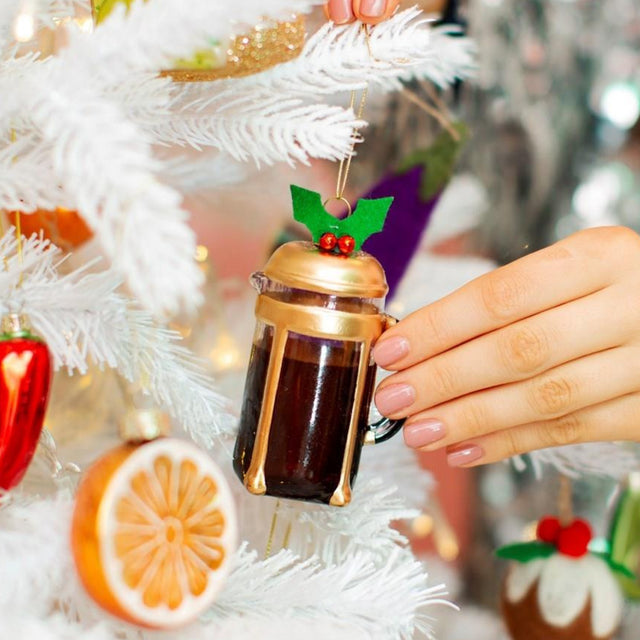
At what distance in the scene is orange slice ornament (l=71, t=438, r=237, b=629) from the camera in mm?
346

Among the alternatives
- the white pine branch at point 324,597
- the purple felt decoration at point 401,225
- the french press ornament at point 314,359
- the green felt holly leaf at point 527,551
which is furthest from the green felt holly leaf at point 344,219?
the green felt holly leaf at point 527,551

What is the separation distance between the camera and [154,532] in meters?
0.36

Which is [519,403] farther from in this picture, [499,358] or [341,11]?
[341,11]

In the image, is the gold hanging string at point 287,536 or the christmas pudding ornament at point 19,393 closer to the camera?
the christmas pudding ornament at point 19,393

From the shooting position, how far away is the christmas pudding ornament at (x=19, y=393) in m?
0.37

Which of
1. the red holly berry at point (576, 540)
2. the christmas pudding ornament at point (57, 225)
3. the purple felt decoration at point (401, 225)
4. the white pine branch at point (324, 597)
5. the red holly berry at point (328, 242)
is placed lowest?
the white pine branch at point (324, 597)

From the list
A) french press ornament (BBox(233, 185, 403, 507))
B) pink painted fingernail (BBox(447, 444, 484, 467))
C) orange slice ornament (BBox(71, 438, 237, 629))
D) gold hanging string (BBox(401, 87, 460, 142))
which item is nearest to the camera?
orange slice ornament (BBox(71, 438, 237, 629))

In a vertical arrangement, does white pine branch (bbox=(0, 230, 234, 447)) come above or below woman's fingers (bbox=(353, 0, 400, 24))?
below

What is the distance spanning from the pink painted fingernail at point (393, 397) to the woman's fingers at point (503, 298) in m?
0.01

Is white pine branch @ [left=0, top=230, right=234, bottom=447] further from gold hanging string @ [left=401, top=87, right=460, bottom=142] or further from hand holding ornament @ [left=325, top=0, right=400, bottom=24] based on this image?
gold hanging string @ [left=401, top=87, right=460, bottom=142]

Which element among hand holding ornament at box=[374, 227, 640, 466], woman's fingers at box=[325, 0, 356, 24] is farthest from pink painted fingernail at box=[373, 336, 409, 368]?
woman's fingers at box=[325, 0, 356, 24]

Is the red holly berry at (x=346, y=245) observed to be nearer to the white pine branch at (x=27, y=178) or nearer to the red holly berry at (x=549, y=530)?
the white pine branch at (x=27, y=178)

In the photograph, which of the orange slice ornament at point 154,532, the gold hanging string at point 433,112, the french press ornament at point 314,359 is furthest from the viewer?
the gold hanging string at point 433,112

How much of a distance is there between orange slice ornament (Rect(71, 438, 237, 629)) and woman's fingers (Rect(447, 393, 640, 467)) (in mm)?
251
